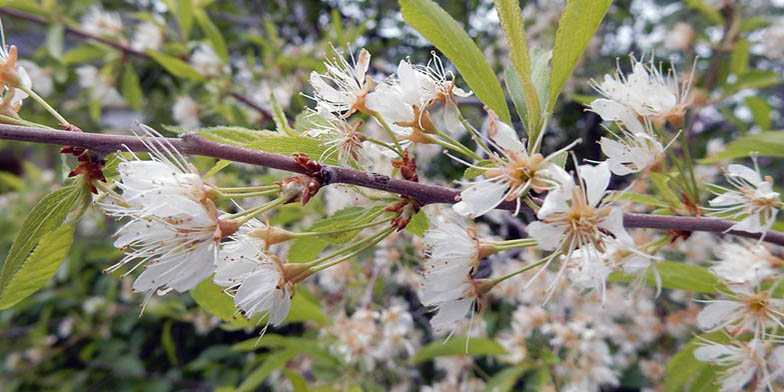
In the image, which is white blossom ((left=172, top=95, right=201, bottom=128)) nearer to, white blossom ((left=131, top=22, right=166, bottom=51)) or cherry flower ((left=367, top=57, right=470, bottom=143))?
white blossom ((left=131, top=22, right=166, bottom=51))

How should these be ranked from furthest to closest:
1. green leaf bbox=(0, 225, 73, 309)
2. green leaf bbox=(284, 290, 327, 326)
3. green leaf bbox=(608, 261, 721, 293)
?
green leaf bbox=(284, 290, 327, 326) → green leaf bbox=(608, 261, 721, 293) → green leaf bbox=(0, 225, 73, 309)

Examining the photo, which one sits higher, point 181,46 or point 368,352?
point 181,46

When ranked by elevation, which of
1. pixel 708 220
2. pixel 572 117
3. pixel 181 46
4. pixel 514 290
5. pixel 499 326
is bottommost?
pixel 499 326

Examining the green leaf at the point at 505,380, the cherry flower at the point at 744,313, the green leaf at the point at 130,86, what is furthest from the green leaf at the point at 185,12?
the cherry flower at the point at 744,313

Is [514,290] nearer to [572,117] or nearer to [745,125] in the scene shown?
[572,117]

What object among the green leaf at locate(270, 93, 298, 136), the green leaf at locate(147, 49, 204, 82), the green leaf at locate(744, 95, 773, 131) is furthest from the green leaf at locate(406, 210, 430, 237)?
the green leaf at locate(744, 95, 773, 131)

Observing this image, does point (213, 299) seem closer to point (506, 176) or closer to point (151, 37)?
point (506, 176)

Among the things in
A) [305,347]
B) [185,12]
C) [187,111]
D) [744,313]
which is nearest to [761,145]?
[744,313]

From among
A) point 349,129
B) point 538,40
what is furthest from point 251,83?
point 349,129
